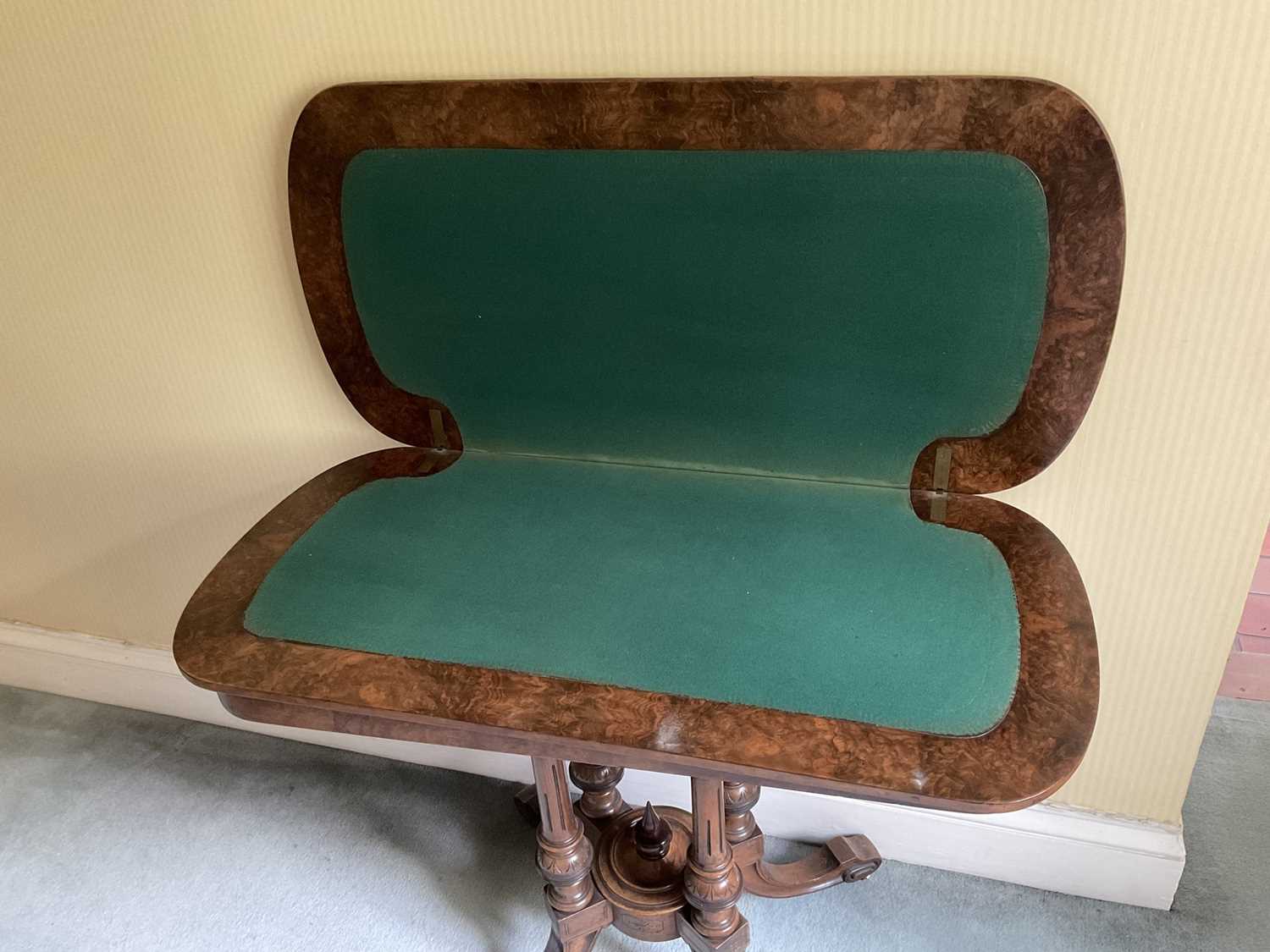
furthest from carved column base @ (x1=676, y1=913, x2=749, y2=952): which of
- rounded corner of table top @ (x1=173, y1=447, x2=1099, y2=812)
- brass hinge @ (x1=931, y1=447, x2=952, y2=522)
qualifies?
brass hinge @ (x1=931, y1=447, x2=952, y2=522)

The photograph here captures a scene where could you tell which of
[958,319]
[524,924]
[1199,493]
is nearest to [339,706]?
[524,924]

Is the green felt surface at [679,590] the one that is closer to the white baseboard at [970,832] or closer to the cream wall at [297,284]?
the cream wall at [297,284]

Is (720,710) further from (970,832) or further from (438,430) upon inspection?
(970,832)

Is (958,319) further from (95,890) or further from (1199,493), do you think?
(95,890)

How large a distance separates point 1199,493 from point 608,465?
70 centimetres

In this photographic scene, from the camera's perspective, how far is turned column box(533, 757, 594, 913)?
1185mm

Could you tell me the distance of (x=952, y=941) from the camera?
1.36 meters

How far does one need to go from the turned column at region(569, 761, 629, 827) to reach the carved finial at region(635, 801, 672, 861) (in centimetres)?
9

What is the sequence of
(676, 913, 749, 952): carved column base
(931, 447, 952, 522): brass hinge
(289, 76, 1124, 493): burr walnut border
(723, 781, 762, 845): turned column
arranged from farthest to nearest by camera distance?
(723, 781, 762, 845): turned column, (676, 913, 749, 952): carved column base, (931, 447, 952, 522): brass hinge, (289, 76, 1124, 493): burr walnut border

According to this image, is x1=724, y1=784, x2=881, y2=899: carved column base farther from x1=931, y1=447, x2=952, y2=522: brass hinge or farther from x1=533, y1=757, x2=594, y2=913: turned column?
x1=931, y1=447, x2=952, y2=522: brass hinge

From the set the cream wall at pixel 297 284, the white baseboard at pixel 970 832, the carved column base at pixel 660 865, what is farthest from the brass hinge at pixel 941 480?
the white baseboard at pixel 970 832

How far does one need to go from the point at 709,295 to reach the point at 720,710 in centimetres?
48

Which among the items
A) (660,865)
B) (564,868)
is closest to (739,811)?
(660,865)

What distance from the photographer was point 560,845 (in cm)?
124
